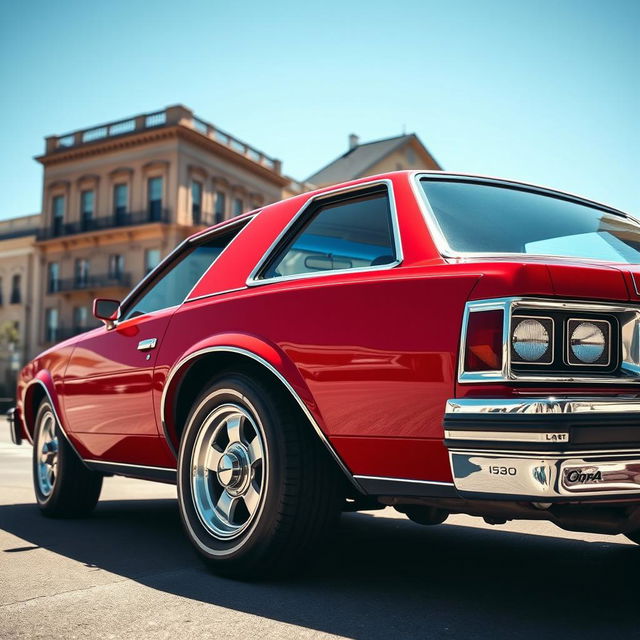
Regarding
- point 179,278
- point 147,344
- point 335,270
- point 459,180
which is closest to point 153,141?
point 179,278

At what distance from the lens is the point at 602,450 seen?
2318 mm

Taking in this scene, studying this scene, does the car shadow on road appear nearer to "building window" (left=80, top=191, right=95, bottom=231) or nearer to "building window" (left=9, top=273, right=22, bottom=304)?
"building window" (left=80, top=191, right=95, bottom=231)

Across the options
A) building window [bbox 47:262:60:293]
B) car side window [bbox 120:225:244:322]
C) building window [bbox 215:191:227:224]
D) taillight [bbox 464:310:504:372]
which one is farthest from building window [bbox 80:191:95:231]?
taillight [bbox 464:310:504:372]

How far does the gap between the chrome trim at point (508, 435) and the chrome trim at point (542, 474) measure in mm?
43

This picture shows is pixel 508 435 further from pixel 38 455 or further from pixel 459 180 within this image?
pixel 38 455

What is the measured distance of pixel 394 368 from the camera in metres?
2.65

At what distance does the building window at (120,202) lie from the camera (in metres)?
40.2

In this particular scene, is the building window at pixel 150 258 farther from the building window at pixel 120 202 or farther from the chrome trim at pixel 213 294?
the chrome trim at pixel 213 294

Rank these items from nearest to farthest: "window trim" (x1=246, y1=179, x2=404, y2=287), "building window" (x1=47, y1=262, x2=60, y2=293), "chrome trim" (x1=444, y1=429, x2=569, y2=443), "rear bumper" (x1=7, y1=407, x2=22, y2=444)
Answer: "chrome trim" (x1=444, y1=429, x2=569, y2=443)
"window trim" (x1=246, y1=179, x2=404, y2=287)
"rear bumper" (x1=7, y1=407, x2=22, y2=444)
"building window" (x1=47, y1=262, x2=60, y2=293)

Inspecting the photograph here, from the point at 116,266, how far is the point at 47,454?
3653 centimetres

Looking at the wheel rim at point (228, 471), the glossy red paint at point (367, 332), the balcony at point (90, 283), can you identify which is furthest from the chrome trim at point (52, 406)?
the balcony at point (90, 283)

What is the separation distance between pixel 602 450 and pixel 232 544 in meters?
1.49

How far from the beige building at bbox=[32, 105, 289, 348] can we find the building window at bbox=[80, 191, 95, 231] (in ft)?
0.17

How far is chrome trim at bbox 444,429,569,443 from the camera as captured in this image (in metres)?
2.24
